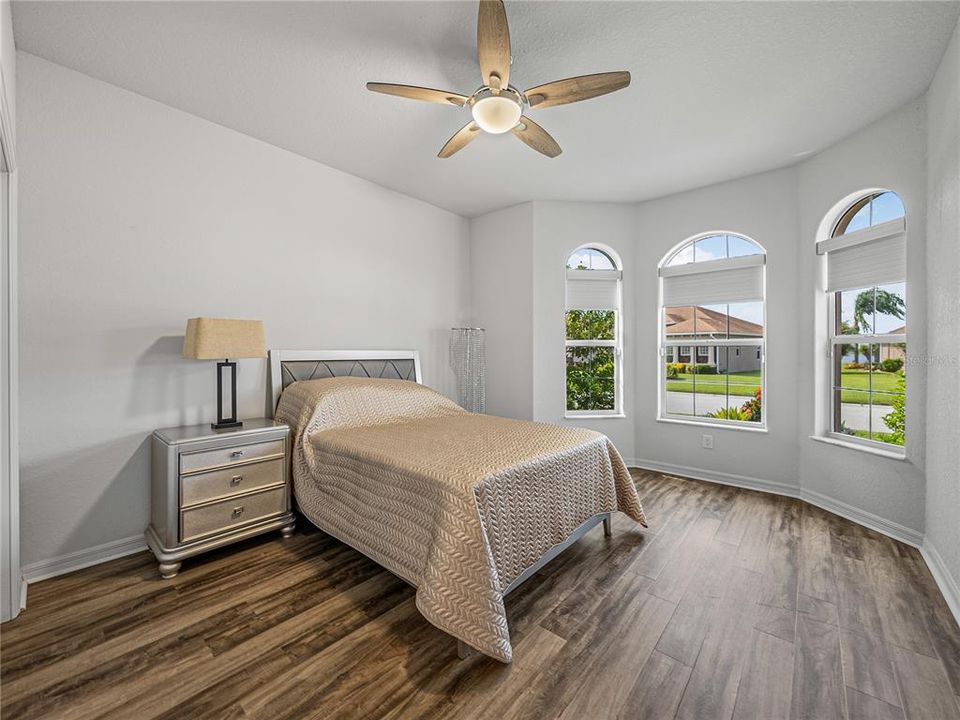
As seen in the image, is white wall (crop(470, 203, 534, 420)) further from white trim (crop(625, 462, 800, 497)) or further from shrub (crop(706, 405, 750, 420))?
shrub (crop(706, 405, 750, 420))

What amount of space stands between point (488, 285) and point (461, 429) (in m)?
2.25

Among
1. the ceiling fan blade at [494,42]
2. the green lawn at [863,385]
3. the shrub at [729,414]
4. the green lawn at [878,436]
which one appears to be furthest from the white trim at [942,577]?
the ceiling fan blade at [494,42]

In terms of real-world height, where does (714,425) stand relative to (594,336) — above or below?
below

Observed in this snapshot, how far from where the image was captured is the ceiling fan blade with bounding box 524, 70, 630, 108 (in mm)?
1848

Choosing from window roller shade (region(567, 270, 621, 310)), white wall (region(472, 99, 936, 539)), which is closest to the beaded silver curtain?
white wall (region(472, 99, 936, 539))

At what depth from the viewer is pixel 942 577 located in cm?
208

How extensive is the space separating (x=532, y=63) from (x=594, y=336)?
2703mm

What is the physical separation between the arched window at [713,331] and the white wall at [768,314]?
4.2 inches

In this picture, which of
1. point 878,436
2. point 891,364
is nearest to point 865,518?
point 878,436

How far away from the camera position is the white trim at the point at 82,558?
2.12 metres

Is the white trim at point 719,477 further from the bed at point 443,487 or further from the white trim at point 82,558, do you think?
the white trim at point 82,558

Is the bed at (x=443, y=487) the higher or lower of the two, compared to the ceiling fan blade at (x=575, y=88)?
lower

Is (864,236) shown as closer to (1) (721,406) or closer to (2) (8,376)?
(1) (721,406)

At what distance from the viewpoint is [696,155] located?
126 inches
